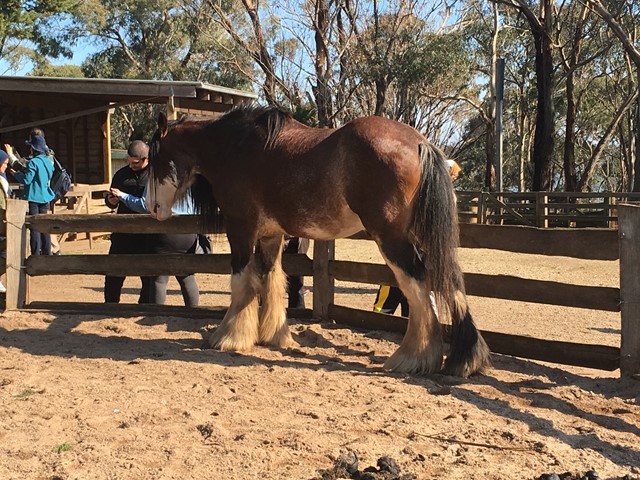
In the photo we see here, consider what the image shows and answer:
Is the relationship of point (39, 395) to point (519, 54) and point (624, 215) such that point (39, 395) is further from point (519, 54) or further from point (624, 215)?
point (519, 54)

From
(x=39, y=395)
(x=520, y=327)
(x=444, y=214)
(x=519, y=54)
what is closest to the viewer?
(x=39, y=395)

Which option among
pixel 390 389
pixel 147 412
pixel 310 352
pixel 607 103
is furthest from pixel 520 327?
pixel 607 103

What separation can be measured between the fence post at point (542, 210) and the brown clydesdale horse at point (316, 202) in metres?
17.4

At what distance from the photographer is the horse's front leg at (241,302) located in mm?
5805

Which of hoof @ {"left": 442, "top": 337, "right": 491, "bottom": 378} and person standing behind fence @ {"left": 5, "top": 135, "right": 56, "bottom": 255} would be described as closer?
hoof @ {"left": 442, "top": 337, "right": 491, "bottom": 378}

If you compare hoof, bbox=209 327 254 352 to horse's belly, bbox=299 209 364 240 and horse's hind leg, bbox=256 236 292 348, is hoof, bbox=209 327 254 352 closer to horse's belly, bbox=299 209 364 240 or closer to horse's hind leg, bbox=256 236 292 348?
horse's hind leg, bbox=256 236 292 348

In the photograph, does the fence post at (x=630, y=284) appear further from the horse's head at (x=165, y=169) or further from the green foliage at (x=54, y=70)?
the green foliage at (x=54, y=70)

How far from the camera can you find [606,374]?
5.61 meters

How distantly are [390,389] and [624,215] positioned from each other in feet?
6.65

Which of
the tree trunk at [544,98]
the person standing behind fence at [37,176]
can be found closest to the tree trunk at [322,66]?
the tree trunk at [544,98]

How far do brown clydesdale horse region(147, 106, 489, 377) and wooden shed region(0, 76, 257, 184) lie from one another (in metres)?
4.85

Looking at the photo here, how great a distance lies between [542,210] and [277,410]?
19.2m

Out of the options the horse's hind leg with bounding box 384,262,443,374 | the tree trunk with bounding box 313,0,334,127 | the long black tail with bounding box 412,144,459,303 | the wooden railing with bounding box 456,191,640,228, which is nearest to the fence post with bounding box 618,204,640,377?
the long black tail with bounding box 412,144,459,303

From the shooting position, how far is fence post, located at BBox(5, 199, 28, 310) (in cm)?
712
